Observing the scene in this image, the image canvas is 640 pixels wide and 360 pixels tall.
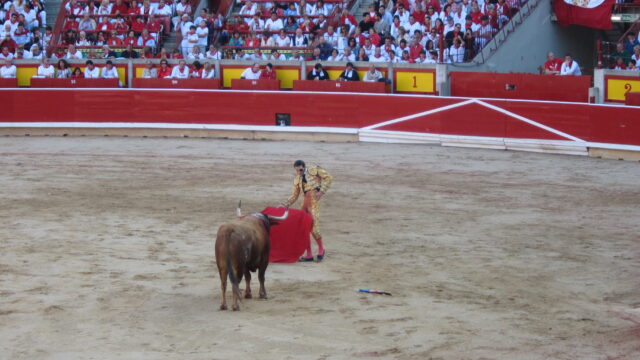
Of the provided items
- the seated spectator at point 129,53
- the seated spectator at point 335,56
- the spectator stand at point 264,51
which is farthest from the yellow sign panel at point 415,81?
the seated spectator at point 129,53

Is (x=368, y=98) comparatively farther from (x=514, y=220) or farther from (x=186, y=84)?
(x=514, y=220)

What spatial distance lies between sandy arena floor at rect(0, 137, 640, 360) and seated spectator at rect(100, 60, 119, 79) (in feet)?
14.6

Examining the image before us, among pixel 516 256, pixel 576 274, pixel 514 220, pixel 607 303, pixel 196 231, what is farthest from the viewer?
pixel 514 220

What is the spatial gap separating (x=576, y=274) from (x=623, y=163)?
8810 mm

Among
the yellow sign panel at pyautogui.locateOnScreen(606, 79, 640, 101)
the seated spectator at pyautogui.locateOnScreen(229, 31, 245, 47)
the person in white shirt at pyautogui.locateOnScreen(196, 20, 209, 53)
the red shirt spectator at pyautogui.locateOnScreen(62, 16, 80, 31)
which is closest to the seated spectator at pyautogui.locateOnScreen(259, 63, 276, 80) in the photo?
the seated spectator at pyautogui.locateOnScreen(229, 31, 245, 47)

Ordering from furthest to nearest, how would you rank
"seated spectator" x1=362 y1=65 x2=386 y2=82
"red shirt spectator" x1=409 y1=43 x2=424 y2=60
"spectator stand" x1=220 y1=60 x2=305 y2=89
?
"spectator stand" x1=220 y1=60 x2=305 y2=89 → "red shirt spectator" x1=409 y1=43 x2=424 y2=60 → "seated spectator" x1=362 y1=65 x2=386 y2=82

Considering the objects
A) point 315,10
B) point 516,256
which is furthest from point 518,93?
point 516,256

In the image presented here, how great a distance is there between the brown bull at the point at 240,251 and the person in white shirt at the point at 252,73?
1398 cm

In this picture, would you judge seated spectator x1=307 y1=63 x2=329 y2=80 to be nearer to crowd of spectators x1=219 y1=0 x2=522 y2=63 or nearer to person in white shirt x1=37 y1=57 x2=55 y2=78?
crowd of spectators x1=219 y1=0 x2=522 y2=63

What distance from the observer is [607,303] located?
10094mm

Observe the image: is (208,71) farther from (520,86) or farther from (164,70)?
(520,86)

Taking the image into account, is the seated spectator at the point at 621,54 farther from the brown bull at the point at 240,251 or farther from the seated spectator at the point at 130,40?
the brown bull at the point at 240,251

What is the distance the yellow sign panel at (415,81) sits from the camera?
22766 millimetres

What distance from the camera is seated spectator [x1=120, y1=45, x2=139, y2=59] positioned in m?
25.3
